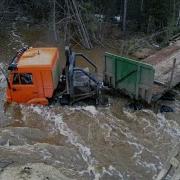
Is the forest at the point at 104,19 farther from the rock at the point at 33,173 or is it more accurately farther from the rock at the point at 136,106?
the rock at the point at 33,173

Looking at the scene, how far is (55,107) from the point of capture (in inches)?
559

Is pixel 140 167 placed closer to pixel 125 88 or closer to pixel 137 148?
pixel 137 148

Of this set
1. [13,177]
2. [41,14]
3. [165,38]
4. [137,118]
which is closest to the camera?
[13,177]

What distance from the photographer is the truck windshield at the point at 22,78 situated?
13541 millimetres

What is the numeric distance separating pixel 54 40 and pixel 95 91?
26.4 ft

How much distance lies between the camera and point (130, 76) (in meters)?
13.7

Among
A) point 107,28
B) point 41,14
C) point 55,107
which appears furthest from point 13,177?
point 41,14

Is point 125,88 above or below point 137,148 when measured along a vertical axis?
above

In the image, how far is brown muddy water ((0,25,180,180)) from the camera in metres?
10.9

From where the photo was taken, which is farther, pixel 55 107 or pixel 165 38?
pixel 165 38

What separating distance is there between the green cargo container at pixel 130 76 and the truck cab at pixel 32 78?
6.58 feet

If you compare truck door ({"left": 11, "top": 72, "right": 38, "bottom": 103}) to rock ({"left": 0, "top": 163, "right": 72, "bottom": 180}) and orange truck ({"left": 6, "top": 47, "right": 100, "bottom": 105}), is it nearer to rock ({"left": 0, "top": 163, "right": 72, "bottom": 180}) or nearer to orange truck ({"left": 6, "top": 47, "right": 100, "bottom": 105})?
orange truck ({"left": 6, "top": 47, "right": 100, "bottom": 105})

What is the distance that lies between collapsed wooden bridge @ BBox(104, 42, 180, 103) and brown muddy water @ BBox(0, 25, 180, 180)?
0.71 m

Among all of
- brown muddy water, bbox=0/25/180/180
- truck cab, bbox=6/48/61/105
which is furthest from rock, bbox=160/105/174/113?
truck cab, bbox=6/48/61/105
